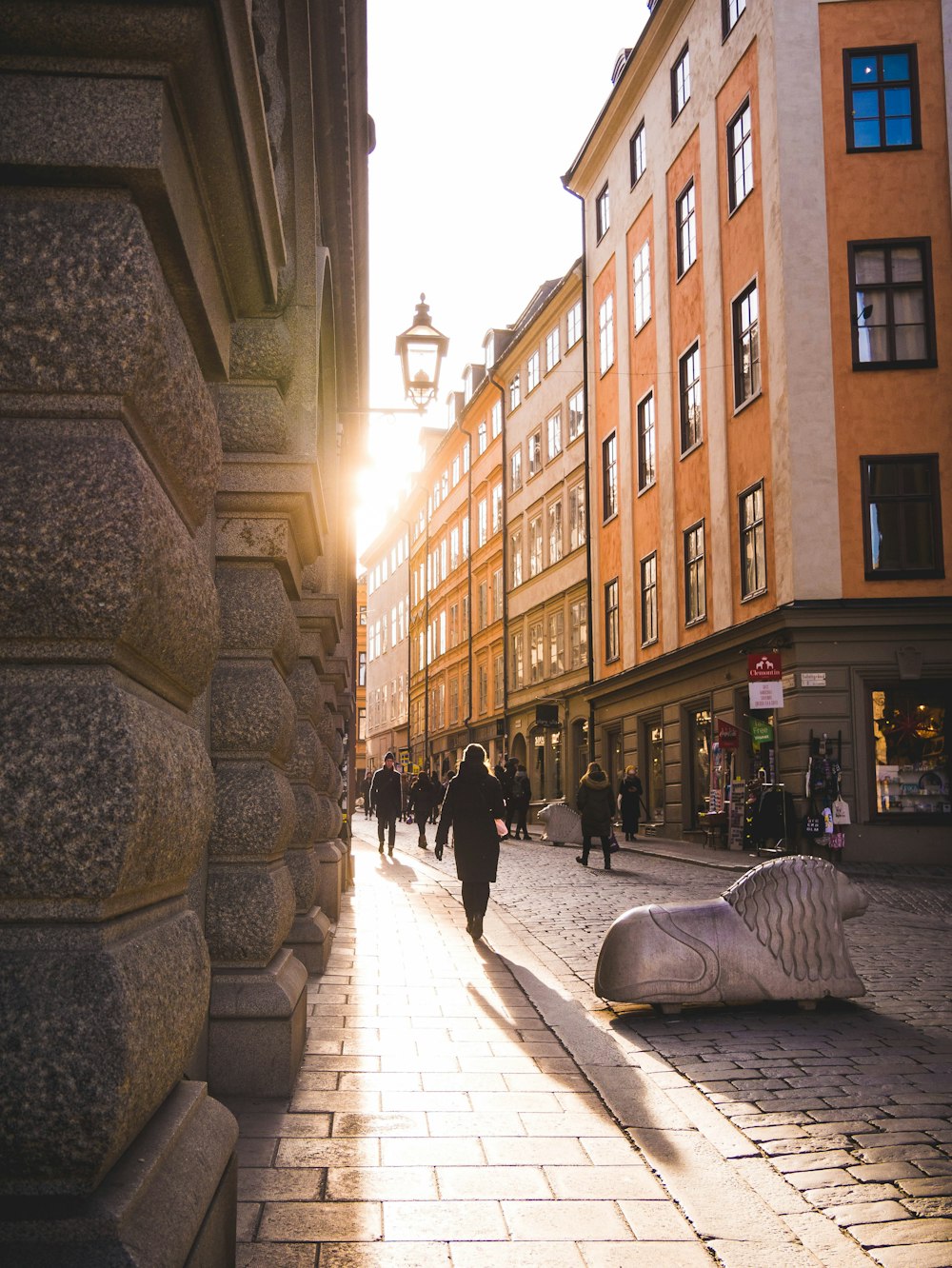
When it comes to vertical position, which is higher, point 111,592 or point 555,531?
point 555,531

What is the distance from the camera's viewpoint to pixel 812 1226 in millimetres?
4105

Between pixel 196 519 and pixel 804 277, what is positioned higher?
pixel 804 277

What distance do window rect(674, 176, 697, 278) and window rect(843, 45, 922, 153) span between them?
5.40 m

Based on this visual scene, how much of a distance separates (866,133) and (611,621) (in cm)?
1448

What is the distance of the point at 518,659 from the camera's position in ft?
151

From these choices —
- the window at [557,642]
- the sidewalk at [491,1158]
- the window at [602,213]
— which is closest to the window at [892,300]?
the window at [602,213]

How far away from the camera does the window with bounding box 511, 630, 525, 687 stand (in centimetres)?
4531

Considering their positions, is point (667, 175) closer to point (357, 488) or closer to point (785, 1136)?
point (357, 488)

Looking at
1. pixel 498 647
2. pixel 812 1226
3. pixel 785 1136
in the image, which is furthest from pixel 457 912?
pixel 498 647

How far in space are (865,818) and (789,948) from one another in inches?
554

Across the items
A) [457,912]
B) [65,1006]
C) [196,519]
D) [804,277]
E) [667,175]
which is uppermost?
[667,175]

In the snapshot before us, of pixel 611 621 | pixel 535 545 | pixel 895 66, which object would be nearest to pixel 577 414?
pixel 535 545

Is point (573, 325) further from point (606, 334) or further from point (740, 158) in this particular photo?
point (740, 158)

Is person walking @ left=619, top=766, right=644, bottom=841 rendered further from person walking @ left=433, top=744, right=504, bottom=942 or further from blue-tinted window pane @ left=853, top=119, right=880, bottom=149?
person walking @ left=433, top=744, right=504, bottom=942
